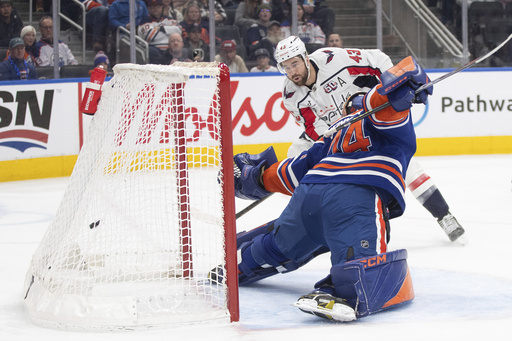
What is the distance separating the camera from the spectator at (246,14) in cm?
743

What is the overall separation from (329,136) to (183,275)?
73 centimetres

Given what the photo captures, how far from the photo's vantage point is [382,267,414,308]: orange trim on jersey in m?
2.84

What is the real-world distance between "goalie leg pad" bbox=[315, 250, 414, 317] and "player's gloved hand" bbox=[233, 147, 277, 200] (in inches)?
22.0

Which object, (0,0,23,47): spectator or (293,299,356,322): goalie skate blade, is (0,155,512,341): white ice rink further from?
(0,0,23,47): spectator

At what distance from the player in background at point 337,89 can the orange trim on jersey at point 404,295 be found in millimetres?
1256

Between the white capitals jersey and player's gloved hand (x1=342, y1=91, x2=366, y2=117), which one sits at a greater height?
the white capitals jersey

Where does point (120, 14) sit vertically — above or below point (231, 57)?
above

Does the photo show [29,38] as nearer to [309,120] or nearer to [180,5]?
[180,5]

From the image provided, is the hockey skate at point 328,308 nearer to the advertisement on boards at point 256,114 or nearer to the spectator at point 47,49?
the advertisement on boards at point 256,114

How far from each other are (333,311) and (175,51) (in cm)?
478

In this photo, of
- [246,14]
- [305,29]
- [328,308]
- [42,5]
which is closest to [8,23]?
[42,5]

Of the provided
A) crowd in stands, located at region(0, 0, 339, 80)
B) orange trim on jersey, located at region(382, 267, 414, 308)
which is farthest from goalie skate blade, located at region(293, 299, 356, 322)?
crowd in stands, located at region(0, 0, 339, 80)

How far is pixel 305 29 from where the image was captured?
7.52 metres

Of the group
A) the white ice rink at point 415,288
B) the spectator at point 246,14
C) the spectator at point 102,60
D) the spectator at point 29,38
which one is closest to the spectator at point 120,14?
the spectator at point 102,60
